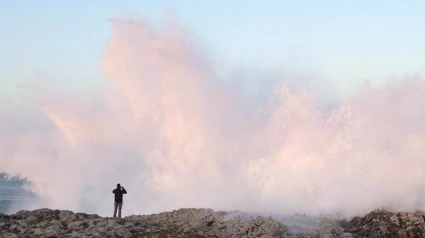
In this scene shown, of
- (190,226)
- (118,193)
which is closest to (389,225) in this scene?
(190,226)

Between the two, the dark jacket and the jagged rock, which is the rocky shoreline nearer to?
the jagged rock

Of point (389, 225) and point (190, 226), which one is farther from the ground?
point (190, 226)

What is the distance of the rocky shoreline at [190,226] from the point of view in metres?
27.6

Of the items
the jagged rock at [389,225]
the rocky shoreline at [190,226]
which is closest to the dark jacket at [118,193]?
the rocky shoreline at [190,226]

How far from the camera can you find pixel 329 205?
1599 inches

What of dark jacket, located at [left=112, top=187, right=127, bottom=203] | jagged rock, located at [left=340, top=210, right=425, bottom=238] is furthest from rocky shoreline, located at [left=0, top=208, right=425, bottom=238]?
dark jacket, located at [left=112, top=187, right=127, bottom=203]

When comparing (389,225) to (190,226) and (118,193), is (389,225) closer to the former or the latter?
(190,226)

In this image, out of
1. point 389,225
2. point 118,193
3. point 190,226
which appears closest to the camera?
point 190,226

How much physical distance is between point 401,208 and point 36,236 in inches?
905

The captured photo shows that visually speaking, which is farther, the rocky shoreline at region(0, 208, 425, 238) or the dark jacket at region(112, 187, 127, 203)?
the dark jacket at region(112, 187, 127, 203)

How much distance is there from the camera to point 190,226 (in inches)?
1168

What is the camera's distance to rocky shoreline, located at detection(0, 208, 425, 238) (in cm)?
2758

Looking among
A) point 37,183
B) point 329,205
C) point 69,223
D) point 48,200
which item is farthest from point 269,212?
point 37,183

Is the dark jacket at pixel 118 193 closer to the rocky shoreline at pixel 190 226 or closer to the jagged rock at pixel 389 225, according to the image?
the rocky shoreline at pixel 190 226
